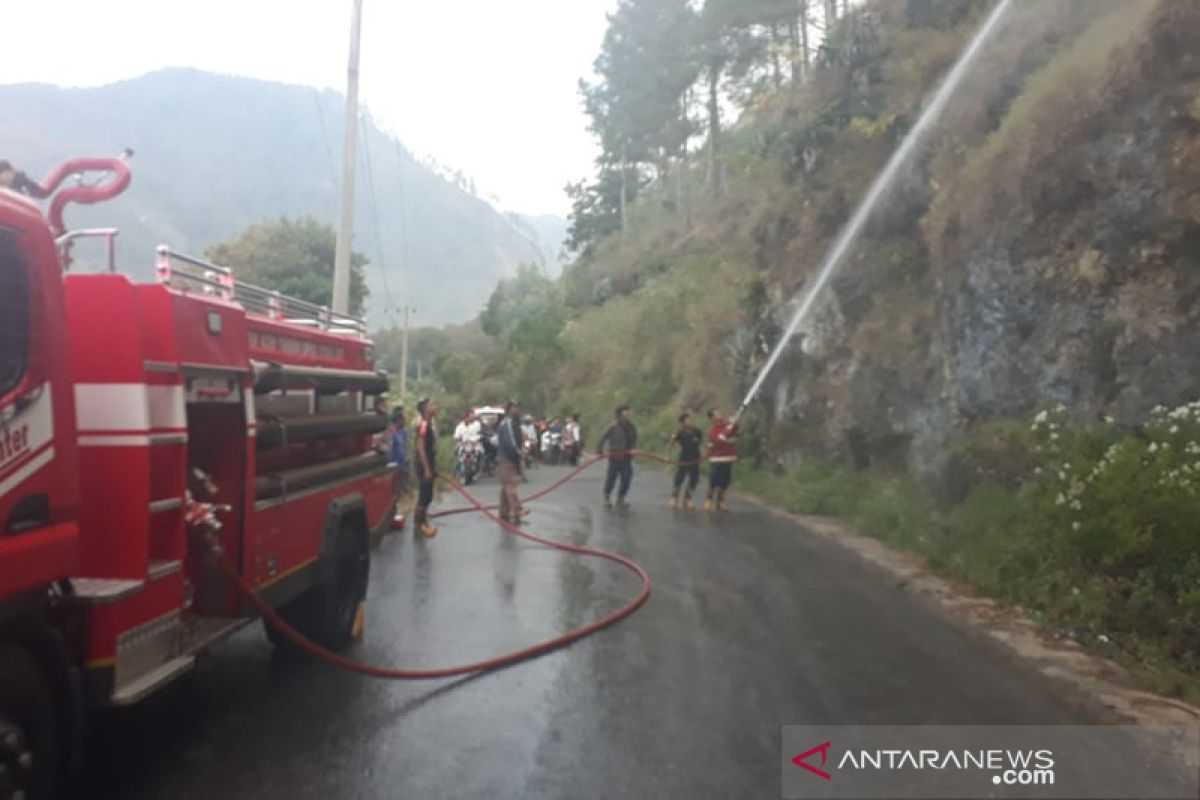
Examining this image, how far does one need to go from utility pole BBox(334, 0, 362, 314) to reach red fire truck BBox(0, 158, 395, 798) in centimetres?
900

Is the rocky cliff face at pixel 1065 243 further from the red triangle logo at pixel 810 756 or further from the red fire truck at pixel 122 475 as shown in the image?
the red fire truck at pixel 122 475

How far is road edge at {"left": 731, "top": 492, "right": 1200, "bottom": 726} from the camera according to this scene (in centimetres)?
576

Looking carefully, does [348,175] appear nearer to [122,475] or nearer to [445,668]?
[445,668]

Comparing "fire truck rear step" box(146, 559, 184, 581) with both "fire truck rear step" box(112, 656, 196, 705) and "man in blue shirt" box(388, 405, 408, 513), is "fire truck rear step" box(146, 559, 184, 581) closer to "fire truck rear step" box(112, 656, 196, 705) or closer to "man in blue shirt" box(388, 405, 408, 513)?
"fire truck rear step" box(112, 656, 196, 705)

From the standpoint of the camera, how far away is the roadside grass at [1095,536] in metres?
7.02

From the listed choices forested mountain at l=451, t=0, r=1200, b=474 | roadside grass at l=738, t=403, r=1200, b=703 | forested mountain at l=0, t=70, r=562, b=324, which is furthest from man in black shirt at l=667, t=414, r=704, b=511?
forested mountain at l=0, t=70, r=562, b=324

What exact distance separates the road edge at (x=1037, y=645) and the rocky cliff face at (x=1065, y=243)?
1.74m

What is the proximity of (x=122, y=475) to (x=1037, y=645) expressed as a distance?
20.5 feet

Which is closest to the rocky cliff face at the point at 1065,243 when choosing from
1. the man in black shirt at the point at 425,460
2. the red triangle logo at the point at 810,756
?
the red triangle logo at the point at 810,756

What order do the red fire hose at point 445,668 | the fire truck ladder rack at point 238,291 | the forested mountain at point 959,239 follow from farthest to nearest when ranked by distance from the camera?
1. the forested mountain at point 959,239
2. the red fire hose at point 445,668
3. the fire truck ladder rack at point 238,291

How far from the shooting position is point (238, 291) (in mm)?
6188

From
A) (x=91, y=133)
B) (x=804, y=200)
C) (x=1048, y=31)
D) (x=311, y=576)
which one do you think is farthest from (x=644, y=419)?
(x=91, y=133)

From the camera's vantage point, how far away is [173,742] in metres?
5.07

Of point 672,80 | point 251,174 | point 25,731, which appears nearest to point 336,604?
point 25,731
